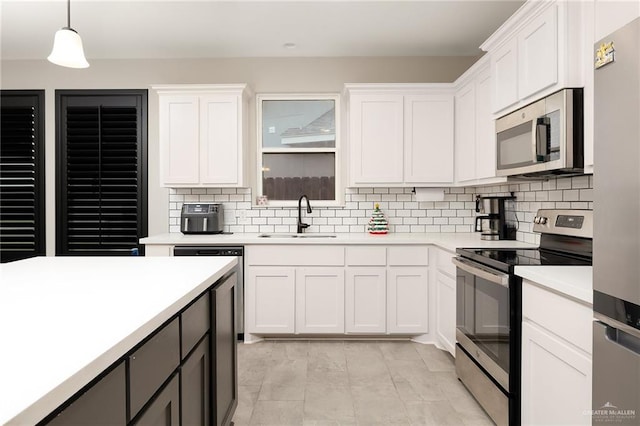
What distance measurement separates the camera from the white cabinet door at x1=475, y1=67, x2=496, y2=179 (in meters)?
2.99

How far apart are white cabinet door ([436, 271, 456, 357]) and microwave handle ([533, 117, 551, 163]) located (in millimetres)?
1168

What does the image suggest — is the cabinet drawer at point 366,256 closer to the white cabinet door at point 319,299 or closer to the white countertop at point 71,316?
the white cabinet door at point 319,299

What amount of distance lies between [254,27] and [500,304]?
2.82 metres

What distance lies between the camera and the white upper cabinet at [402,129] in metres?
3.74

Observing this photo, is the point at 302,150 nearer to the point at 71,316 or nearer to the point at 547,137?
the point at 547,137

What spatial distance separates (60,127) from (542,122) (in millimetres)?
4259

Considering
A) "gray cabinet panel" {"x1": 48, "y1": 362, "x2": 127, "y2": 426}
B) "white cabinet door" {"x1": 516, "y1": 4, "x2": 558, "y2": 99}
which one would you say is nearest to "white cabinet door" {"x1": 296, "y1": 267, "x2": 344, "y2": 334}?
"white cabinet door" {"x1": 516, "y1": 4, "x2": 558, "y2": 99}

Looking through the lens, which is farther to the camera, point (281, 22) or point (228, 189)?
point (228, 189)

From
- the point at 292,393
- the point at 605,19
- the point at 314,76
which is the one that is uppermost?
the point at 314,76

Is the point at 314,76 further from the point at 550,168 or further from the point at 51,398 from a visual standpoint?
the point at 51,398

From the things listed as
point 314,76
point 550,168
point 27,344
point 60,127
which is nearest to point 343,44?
point 314,76

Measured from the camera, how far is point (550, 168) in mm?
2094

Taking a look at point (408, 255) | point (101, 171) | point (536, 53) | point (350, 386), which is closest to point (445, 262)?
point (408, 255)

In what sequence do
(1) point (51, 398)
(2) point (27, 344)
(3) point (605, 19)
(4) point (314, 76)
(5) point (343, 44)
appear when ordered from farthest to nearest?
(4) point (314, 76), (5) point (343, 44), (3) point (605, 19), (2) point (27, 344), (1) point (51, 398)
